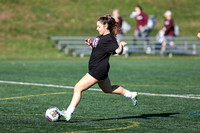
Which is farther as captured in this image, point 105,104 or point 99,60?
point 105,104

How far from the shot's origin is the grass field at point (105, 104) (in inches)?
241

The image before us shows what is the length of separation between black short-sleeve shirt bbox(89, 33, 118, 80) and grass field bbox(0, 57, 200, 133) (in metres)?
0.69

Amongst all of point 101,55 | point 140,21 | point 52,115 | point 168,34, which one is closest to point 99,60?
point 101,55

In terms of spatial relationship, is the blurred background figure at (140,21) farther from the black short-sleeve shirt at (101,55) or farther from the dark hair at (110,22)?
the black short-sleeve shirt at (101,55)

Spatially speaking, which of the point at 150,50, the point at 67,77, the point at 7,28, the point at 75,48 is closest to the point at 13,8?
the point at 7,28

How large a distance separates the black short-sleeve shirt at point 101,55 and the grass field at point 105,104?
0.69 metres

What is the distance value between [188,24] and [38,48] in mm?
15712

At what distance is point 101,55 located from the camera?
22.1 ft

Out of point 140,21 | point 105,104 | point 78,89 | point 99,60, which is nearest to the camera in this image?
point 78,89

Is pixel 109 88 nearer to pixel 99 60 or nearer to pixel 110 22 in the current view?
pixel 99 60

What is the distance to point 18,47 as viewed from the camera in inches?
1109

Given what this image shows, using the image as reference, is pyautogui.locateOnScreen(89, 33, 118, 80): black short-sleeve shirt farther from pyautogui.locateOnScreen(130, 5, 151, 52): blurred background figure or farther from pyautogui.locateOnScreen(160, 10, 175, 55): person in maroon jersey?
pyautogui.locateOnScreen(160, 10, 175, 55): person in maroon jersey

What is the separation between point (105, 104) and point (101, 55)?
184 centimetres

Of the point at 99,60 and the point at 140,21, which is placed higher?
the point at 140,21
